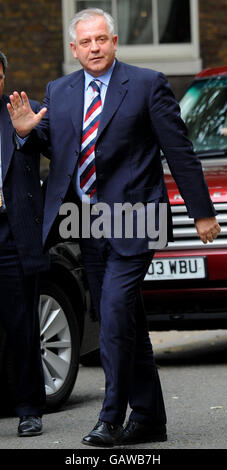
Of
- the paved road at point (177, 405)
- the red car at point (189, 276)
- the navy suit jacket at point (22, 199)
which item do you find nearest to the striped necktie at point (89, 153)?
the navy suit jacket at point (22, 199)

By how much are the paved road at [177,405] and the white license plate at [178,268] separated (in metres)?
0.64

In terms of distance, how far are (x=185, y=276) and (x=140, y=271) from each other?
257 centimetres

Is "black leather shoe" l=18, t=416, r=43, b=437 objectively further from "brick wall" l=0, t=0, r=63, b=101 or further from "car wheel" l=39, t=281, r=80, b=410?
"brick wall" l=0, t=0, r=63, b=101

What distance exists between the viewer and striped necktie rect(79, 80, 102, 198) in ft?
18.6

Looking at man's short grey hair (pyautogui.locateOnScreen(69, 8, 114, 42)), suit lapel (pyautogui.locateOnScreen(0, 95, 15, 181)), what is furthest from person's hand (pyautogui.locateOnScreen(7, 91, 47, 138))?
suit lapel (pyautogui.locateOnScreen(0, 95, 15, 181))

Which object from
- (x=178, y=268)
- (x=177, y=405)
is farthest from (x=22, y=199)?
(x=178, y=268)

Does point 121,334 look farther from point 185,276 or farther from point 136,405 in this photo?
point 185,276

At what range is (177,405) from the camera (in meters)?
6.97

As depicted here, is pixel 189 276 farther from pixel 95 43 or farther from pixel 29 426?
pixel 95 43

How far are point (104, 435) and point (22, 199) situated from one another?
4.23ft

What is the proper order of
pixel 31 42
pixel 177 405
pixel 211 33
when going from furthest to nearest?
pixel 211 33, pixel 31 42, pixel 177 405

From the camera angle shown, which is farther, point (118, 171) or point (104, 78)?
point (104, 78)

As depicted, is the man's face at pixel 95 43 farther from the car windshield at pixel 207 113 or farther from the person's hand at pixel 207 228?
the car windshield at pixel 207 113
